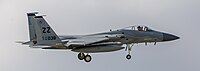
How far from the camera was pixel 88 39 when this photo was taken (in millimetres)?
66125

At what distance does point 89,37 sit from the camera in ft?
221

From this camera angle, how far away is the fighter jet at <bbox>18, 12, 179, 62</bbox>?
211 feet

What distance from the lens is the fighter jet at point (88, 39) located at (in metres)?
64.4

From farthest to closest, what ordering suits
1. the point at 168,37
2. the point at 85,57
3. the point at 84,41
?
the point at 168,37 < the point at 85,57 < the point at 84,41

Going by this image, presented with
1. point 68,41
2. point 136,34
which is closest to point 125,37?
point 136,34

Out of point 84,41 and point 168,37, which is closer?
point 84,41

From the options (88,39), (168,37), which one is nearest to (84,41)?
(88,39)

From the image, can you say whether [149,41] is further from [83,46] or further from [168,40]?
[83,46]

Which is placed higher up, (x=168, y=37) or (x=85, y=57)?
(x=168, y=37)

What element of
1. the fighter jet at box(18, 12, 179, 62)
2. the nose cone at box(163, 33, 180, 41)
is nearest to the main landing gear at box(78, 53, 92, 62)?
the fighter jet at box(18, 12, 179, 62)

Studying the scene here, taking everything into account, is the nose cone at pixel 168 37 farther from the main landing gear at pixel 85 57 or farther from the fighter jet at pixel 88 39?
the main landing gear at pixel 85 57

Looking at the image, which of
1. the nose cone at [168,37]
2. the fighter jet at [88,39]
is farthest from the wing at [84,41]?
the nose cone at [168,37]

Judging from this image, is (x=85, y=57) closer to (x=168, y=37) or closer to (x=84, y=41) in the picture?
(x=84, y=41)

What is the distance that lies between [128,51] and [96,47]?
13.0 ft
